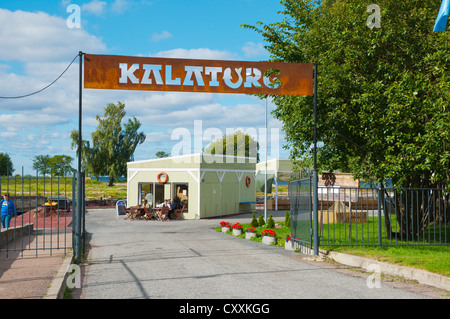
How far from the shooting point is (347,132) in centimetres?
1491

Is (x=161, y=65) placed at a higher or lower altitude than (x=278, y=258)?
higher

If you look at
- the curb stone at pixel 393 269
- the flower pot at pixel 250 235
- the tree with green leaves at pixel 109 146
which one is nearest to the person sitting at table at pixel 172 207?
the flower pot at pixel 250 235

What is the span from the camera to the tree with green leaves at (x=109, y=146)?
69.2 m

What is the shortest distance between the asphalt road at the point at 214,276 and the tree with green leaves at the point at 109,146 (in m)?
56.8

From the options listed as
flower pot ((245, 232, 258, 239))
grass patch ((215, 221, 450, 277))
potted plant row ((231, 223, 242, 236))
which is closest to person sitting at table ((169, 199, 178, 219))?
potted plant row ((231, 223, 242, 236))

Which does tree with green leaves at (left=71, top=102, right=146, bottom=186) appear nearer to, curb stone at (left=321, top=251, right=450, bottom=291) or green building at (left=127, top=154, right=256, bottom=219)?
green building at (left=127, top=154, right=256, bottom=219)

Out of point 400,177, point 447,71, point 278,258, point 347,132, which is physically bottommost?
point 278,258

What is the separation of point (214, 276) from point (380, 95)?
6972 millimetres

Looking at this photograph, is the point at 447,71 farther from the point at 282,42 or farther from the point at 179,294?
the point at 179,294

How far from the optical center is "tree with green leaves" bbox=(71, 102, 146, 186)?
6925cm

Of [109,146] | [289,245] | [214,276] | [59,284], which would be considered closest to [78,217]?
[59,284]

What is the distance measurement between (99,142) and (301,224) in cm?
5982
